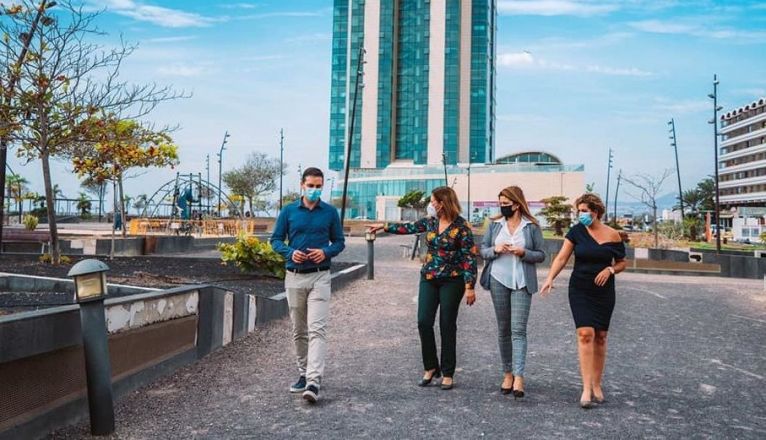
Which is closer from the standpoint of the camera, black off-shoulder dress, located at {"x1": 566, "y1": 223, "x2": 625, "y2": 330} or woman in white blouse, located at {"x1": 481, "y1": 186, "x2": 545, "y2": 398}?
black off-shoulder dress, located at {"x1": 566, "y1": 223, "x2": 625, "y2": 330}

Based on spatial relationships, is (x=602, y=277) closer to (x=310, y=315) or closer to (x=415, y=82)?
(x=310, y=315)

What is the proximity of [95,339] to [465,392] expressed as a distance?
9.27 ft

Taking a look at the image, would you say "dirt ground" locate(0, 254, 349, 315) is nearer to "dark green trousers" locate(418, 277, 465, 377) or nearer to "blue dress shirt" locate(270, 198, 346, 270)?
"blue dress shirt" locate(270, 198, 346, 270)

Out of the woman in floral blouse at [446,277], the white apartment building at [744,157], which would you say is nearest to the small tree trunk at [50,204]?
the woman in floral blouse at [446,277]

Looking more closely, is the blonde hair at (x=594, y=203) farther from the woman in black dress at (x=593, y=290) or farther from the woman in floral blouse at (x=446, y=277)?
the woman in floral blouse at (x=446, y=277)

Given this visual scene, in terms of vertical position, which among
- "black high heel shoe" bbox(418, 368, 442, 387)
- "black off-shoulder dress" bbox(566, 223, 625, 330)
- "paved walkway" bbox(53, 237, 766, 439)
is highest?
"black off-shoulder dress" bbox(566, 223, 625, 330)

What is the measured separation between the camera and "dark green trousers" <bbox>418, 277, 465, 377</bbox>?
5.50 m

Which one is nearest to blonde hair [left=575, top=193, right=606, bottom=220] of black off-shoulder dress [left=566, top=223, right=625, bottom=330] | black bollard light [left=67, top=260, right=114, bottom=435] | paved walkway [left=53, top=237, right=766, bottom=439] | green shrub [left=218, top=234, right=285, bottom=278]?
black off-shoulder dress [left=566, top=223, right=625, bottom=330]

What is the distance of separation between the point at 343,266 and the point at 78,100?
328 inches

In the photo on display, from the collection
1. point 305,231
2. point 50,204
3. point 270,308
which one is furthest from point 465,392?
point 50,204

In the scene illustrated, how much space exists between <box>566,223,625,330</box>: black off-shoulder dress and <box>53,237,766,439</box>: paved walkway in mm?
650

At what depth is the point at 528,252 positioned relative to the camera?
214 inches

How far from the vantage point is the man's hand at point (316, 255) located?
5.21 m

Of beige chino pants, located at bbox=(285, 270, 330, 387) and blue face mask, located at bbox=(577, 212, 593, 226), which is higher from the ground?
blue face mask, located at bbox=(577, 212, 593, 226)
